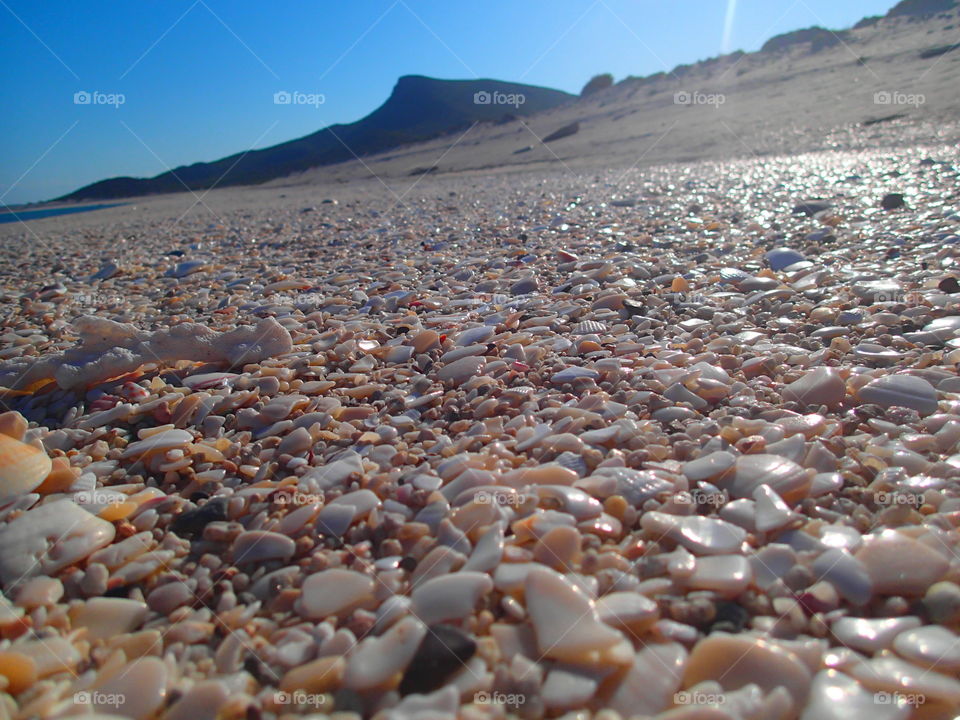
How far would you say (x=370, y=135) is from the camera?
108 ft

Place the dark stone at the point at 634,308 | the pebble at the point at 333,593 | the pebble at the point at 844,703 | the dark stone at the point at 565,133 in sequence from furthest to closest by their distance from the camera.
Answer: the dark stone at the point at 565,133, the dark stone at the point at 634,308, the pebble at the point at 333,593, the pebble at the point at 844,703

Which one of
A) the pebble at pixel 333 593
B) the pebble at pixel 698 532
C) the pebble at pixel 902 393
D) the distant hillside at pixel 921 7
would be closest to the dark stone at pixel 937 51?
the distant hillside at pixel 921 7

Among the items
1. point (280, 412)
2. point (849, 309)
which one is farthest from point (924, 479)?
point (280, 412)

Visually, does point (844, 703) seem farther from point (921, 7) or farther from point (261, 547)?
point (921, 7)

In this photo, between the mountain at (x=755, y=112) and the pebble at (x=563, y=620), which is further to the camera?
the mountain at (x=755, y=112)

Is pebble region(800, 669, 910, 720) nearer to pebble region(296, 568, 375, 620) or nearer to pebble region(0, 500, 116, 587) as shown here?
pebble region(296, 568, 375, 620)

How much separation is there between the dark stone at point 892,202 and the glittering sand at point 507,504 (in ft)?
4.27

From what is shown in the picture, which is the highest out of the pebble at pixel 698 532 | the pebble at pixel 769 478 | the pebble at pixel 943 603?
the pebble at pixel 769 478

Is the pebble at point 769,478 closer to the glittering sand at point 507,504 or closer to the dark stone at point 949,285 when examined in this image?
the glittering sand at point 507,504

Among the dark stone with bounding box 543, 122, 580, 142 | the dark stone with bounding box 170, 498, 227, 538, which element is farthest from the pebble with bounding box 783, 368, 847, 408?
the dark stone with bounding box 543, 122, 580, 142

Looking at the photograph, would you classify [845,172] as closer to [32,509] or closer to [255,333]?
[255,333]

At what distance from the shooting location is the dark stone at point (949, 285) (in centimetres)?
246

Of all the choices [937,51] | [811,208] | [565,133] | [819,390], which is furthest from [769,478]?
[565,133]

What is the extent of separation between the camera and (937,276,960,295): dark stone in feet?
8.05
